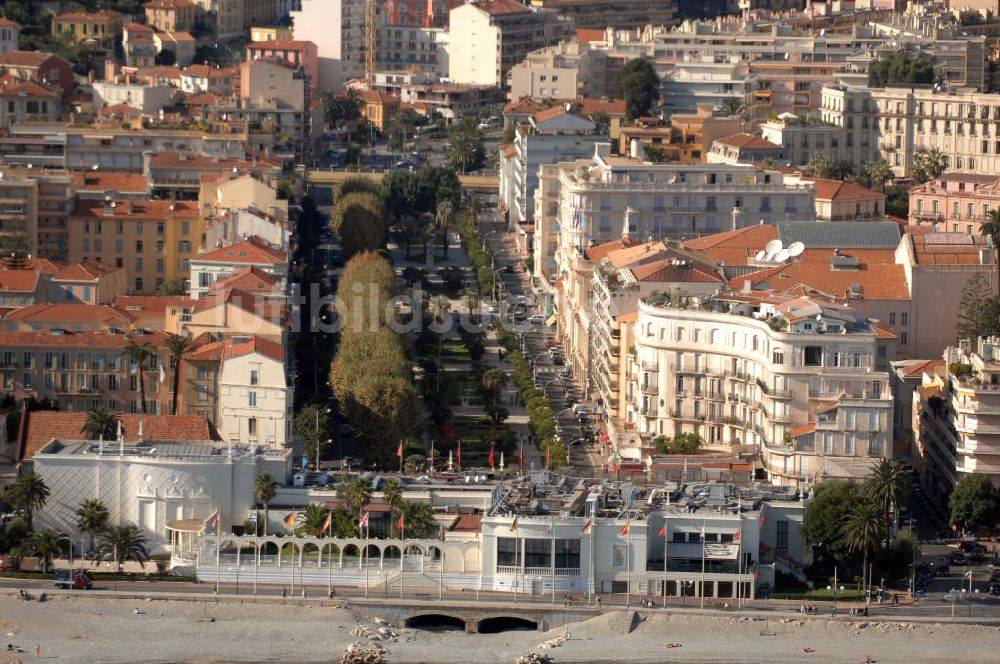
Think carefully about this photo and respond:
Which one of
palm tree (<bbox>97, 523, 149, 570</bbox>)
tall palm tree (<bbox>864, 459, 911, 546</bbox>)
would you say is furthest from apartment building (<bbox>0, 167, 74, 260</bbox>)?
tall palm tree (<bbox>864, 459, 911, 546</bbox>)

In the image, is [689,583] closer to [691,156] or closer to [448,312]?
[448,312]

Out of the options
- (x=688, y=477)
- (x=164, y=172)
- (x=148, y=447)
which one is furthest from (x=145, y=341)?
(x=164, y=172)

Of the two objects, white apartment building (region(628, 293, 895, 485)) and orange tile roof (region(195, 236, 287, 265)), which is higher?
orange tile roof (region(195, 236, 287, 265))

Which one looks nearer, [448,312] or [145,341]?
[145,341]

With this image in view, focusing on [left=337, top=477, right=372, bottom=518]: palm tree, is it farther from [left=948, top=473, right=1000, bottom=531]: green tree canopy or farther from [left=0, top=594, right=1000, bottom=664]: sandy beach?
[left=948, top=473, right=1000, bottom=531]: green tree canopy

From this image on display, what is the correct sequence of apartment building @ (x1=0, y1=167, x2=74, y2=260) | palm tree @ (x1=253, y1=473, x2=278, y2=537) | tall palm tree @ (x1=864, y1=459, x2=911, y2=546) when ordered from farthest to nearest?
apartment building @ (x1=0, y1=167, x2=74, y2=260), tall palm tree @ (x1=864, y1=459, x2=911, y2=546), palm tree @ (x1=253, y1=473, x2=278, y2=537)

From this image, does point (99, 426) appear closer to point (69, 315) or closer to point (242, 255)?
point (69, 315)

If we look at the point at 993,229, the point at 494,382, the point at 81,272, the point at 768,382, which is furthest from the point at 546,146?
the point at 768,382
